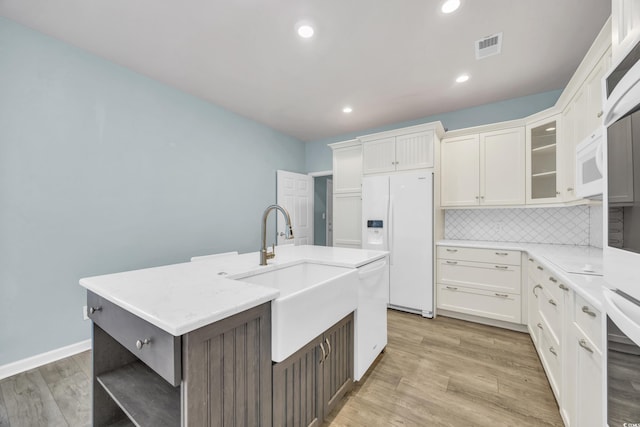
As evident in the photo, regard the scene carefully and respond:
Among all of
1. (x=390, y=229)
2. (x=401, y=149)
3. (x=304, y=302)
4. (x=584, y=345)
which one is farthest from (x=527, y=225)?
(x=304, y=302)

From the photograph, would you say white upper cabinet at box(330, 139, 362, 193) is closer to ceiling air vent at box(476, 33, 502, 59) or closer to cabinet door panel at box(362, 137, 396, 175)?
cabinet door panel at box(362, 137, 396, 175)

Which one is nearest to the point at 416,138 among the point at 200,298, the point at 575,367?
the point at 575,367

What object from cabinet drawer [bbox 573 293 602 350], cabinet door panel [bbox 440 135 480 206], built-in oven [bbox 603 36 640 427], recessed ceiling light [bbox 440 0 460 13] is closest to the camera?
built-in oven [bbox 603 36 640 427]

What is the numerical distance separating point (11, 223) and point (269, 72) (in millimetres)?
2593

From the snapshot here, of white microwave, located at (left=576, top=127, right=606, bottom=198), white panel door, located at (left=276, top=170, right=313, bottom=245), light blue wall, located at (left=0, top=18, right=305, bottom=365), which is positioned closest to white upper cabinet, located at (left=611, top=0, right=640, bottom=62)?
white microwave, located at (left=576, top=127, right=606, bottom=198)

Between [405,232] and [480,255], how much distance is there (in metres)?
0.87

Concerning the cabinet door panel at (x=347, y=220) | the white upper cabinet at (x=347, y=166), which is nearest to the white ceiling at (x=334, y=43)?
the white upper cabinet at (x=347, y=166)

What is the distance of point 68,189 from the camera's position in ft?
7.45

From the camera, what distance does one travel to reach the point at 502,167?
120 inches

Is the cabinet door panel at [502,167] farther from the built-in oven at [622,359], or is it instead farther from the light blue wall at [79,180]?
the light blue wall at [79,180]

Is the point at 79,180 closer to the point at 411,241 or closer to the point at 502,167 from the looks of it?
the point at 411,241

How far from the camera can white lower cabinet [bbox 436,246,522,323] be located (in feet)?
9.06

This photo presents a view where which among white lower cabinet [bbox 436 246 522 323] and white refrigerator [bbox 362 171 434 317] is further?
white refrigerator [bbox 362 171 434 317]

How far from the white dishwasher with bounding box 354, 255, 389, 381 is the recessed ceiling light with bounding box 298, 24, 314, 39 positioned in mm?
1944
